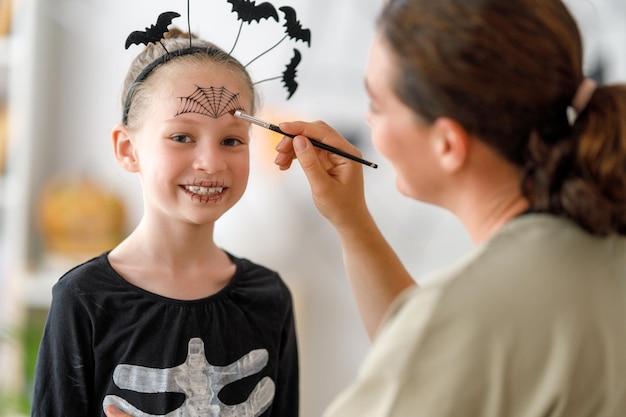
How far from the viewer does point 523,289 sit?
34.5 inches

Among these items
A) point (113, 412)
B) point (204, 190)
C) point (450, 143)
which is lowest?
point (113, 412)

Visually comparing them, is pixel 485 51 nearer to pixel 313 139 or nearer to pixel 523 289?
pixel 523 289

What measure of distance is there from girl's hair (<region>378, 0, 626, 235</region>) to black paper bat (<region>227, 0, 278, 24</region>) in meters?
0.29

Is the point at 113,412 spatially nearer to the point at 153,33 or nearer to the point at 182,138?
the point at 182,138

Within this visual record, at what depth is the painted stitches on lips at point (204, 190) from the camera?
1.17 metres

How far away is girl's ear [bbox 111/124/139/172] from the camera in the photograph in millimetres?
1210

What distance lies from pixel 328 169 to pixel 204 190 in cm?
23

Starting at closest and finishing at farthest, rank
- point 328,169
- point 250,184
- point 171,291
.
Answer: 1. point 171,291
2. point 328,169
3. point 250,184

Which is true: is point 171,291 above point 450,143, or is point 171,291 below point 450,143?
below

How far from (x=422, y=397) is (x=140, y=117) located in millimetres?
593

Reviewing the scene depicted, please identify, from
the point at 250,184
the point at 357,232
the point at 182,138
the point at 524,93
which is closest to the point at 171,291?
the point at 182,138

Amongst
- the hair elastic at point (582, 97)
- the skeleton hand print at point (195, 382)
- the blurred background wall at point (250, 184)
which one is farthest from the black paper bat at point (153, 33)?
the blurred background wall at point (250, 184)

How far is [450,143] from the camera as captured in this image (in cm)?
94

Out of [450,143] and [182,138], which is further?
[182,138]
